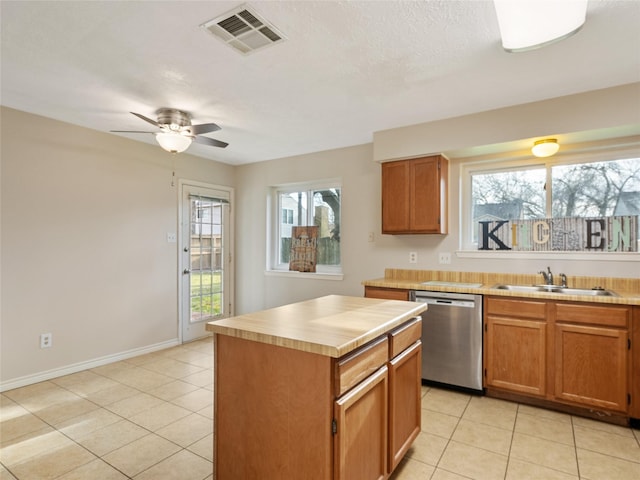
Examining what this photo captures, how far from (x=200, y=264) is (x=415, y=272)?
2815mm

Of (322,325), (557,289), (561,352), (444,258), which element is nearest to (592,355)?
(561,352)

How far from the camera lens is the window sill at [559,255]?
9.24 feet

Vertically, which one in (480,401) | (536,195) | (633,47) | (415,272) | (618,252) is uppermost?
(633,47)

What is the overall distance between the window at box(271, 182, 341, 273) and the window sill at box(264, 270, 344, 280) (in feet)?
0.34

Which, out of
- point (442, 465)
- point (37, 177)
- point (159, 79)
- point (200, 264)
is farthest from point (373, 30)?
point (200, 264)

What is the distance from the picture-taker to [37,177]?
126 inches

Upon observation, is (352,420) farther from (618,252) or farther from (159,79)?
(618,252)

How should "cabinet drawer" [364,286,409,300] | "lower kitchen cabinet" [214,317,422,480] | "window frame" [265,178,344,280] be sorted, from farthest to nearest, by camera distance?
"window frame" [265,178,344,280]
"cabinet drawer" [364,286,409,300]
"lower kitchen cabinet" [214,317,422,480]

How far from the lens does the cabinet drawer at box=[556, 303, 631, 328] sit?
2.42 m

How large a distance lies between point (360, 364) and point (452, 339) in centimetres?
184

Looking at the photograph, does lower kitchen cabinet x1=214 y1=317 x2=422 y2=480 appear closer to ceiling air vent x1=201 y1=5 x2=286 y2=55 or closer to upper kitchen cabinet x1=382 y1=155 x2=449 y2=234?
ceiling air vent x1=201 y1=5 x2=286 y2=55

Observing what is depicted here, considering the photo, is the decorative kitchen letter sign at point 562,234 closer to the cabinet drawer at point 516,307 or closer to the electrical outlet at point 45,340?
the cabinet drawer at point 516,307

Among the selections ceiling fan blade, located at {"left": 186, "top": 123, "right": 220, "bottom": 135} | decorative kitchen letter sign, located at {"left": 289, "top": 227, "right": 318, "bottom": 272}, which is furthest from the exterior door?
ceiling fan blade, located at {"left": 186, "top": 123, "right": 220, "bottom": 135}

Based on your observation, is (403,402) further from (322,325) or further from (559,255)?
(559,255)
